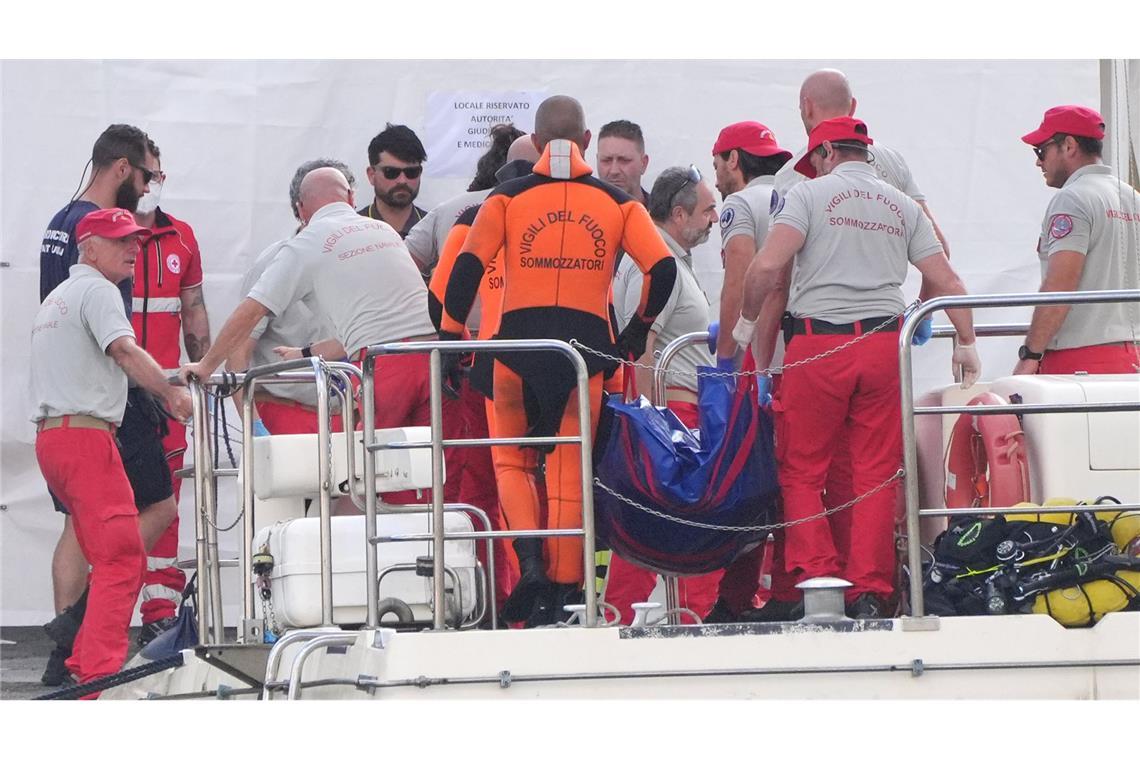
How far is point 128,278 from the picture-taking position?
7488 mm

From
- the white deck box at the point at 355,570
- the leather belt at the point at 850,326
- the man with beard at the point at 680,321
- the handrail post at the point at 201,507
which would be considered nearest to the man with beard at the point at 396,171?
the man with beard at the point at 680,321

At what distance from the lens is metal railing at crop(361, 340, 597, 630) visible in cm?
454

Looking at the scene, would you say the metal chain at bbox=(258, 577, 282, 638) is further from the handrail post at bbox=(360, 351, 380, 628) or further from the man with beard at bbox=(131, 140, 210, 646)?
the man with beard at bbox=(131, 140, 210, 646)

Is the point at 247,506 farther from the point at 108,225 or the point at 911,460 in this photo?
the point at 911,460

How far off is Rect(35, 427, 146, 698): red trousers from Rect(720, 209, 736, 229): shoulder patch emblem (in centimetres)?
254

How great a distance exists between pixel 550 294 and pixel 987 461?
1.46m

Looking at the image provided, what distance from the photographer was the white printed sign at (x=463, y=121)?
26.0 feet

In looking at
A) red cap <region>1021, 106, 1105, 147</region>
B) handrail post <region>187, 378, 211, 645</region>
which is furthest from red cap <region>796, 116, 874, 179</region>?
handrail post <region>187, 378, 211, 645</region>

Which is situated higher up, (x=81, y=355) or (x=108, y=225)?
(x=108, y=225)

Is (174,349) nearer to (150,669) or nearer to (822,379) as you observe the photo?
(150,669)

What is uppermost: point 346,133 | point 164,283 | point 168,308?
point 346,133

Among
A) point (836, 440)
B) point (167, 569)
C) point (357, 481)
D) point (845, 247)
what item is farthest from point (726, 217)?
point (167, 569)

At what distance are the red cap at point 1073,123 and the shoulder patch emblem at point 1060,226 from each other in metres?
0.35

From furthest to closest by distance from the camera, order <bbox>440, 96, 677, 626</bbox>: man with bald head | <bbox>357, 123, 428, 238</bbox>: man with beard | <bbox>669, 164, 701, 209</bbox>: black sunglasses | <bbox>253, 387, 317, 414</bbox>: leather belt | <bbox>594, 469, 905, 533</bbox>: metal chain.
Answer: <bbox>357, 123, 428, 238</bbox>: man with beard, <bbox>253, 387, 317, 414</bbox>: leather belt, <bbox>669, 164, 701, 209</bbox>: black sunglasses, <bbox>440, 96, 677, 626</bbox>: man with bald head, <bbox>594, 469, 905, 533</bbox>: metal chain
